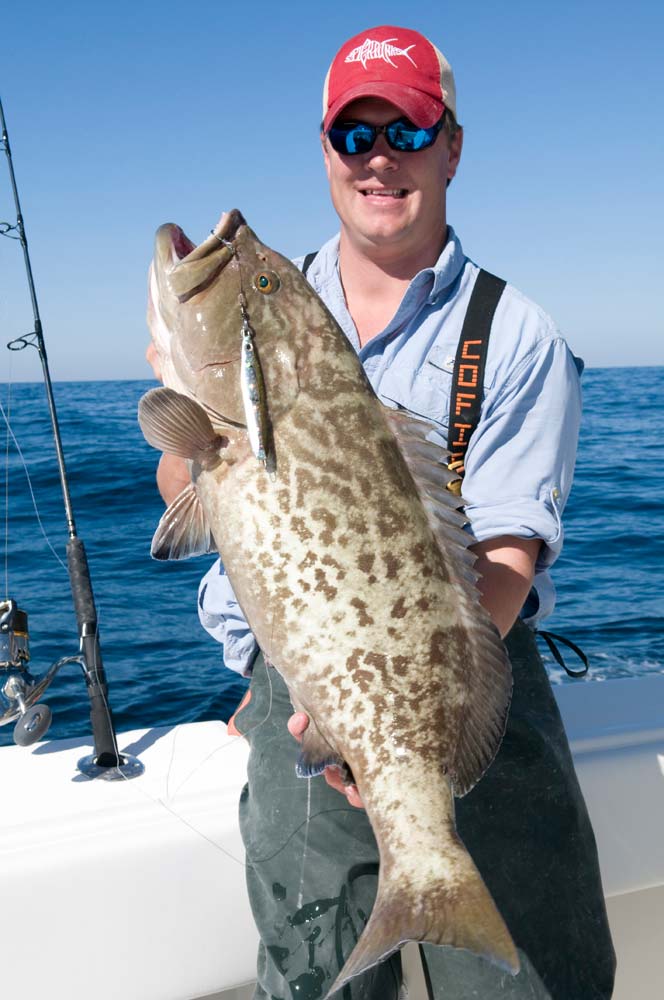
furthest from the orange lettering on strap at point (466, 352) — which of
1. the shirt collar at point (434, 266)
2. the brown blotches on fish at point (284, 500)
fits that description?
the brown blotches on fish at point (284, 500)

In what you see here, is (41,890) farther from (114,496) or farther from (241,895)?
(114,496)

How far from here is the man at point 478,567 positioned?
254cm

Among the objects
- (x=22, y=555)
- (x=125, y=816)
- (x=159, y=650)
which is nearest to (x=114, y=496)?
(x=22, y=555)

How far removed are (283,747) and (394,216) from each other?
1.72 meters

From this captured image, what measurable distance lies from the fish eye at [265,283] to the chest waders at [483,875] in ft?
4.37

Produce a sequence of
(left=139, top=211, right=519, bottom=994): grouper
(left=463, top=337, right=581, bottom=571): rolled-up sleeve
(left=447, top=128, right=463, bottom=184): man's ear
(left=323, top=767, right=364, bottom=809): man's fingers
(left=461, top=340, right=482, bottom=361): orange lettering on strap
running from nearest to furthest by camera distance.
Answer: (left=139, top=211, right=519, bottom=994): grouper < (left=323, top=767, right=364, bottom=809): man's fingers < (left=463, top=337, right=581, bottom=571): rolled-up sleeve < (left=461, top=340, right=482, bottom=361): orange lettering on strap < (left=447, top=128, right=463, bottom=184): man's ear

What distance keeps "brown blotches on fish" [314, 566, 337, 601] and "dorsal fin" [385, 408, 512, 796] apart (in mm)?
317

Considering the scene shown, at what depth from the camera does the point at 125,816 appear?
284 cm

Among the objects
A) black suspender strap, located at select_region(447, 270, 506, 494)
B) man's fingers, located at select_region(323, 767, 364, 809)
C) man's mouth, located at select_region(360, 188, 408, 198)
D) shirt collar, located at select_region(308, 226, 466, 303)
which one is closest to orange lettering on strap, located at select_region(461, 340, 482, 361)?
black suspender strap, located at select_region(447, 270, 506, 494)

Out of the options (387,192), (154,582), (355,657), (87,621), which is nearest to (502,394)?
(387,192)

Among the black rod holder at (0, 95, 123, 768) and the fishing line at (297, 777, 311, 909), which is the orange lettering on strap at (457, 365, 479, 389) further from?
the black rod holder at (0, 95, 123, 768)

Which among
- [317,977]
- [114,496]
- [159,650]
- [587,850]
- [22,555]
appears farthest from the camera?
[114,496]

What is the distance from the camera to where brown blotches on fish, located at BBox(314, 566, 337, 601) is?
2131 millimetres

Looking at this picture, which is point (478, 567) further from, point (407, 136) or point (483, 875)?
point (407, 136)
